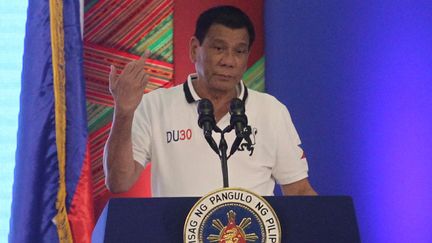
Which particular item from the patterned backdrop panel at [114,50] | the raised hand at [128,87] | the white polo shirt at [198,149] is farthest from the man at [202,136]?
the patterned backdrop panel at [114,50]

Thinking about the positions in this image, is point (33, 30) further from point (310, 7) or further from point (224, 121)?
point (310, 7)

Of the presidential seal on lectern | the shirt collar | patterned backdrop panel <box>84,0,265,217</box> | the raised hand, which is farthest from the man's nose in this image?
patterned backdrop panel <box>84,0,265,217</box>

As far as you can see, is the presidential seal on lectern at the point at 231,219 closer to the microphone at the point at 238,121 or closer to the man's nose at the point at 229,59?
the microphone at the point at 238,121

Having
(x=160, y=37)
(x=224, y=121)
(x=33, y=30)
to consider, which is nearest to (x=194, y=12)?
(x=160, y=37)

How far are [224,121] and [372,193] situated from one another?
814 millimetres

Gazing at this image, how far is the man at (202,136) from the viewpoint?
2.18 meters

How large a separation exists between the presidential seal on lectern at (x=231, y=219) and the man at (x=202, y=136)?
615 mm

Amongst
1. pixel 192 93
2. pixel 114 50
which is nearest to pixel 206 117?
pixel 192 93

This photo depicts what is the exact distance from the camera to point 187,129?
225 centimetres

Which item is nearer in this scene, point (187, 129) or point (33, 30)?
point (187, 129)

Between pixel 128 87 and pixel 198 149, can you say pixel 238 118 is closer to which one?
pixel 128 87

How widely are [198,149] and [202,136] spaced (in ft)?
0.16

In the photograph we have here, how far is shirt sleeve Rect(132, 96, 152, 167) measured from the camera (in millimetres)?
2215

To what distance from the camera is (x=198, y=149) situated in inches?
86.7
